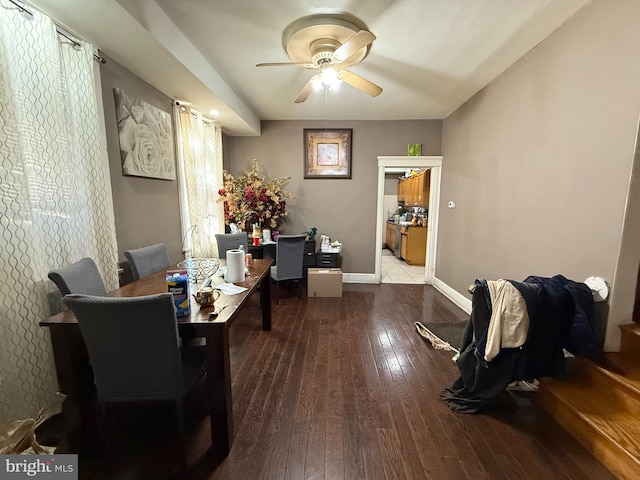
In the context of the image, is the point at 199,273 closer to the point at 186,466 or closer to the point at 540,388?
the point at 186,466

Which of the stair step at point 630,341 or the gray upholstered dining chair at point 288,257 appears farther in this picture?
the gray upholstered dining chair at point 288,257

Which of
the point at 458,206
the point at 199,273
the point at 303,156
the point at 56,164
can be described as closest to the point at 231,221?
the point at 303,156

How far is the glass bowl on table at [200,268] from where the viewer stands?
197cm

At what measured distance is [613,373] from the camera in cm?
152

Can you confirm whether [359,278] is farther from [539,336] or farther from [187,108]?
[187,108]

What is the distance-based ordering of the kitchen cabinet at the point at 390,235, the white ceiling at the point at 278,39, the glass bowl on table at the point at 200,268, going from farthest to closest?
the kitchen cabinet at the point at 390,235
the glass bowl on table at the point at 200,268
the white ceiling at the point at 278,39

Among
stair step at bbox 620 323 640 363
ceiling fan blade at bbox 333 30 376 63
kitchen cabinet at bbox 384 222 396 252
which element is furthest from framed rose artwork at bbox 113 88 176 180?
kitchen cabinet at bbox 384 222 396 252

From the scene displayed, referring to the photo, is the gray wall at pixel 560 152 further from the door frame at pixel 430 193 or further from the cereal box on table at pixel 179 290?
the cereal box on table at pixel 179 290

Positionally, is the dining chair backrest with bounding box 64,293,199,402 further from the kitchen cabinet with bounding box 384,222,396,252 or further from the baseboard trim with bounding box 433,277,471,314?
the kitchen cabinet with bounding box 384,222,396,252

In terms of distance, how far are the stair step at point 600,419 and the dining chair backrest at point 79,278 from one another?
9.53ft

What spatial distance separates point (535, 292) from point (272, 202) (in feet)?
10.7

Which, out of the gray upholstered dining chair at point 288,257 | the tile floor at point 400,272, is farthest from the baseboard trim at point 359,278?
the gray upholstered dining chair at point 288,257

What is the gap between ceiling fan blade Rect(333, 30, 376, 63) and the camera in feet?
5.38

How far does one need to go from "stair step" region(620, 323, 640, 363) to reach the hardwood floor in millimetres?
604
